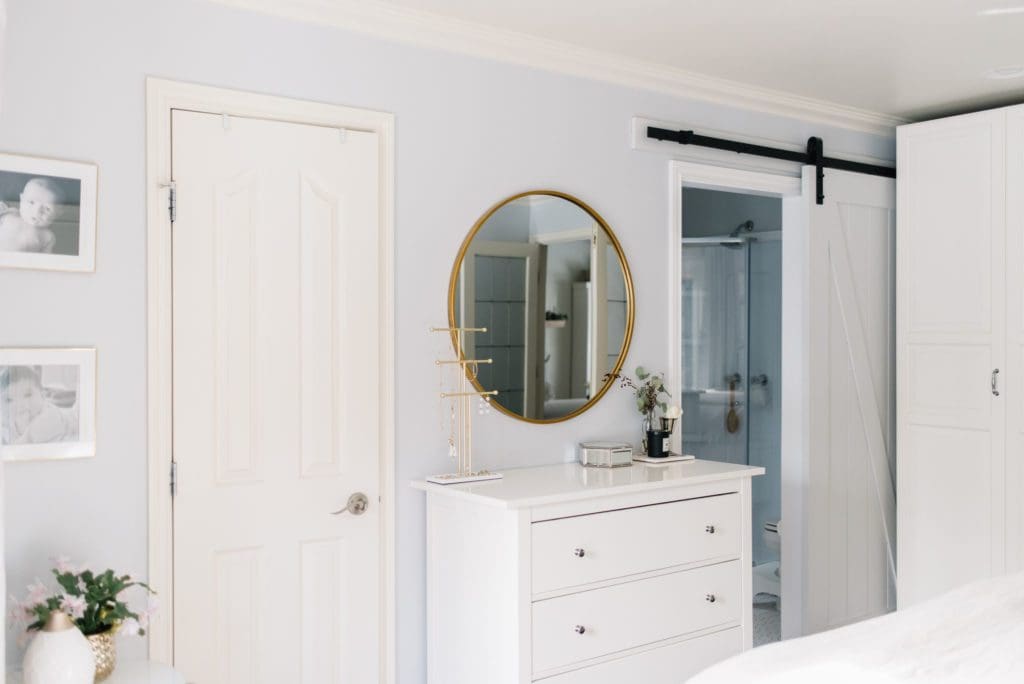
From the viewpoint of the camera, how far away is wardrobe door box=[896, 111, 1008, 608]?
13.6ft

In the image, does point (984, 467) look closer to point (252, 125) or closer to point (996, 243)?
point (996, 243)

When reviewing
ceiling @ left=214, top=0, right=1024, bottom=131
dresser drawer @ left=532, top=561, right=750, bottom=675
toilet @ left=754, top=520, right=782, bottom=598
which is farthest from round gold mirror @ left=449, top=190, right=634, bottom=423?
toilet @ left=754, top=520, right=782, bottom=598

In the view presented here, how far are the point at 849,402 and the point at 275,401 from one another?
110 inches

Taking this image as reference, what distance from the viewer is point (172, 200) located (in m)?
2.72

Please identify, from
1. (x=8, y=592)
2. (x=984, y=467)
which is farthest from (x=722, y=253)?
(x=8, y=592)

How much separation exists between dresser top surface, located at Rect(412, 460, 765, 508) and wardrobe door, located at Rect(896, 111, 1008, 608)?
1310mm

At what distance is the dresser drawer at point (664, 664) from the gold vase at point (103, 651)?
1.19 meters

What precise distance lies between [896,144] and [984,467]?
1565mm

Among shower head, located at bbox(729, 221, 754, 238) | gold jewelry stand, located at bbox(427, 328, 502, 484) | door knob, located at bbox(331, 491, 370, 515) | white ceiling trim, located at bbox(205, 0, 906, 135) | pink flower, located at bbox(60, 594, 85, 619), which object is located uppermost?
white ceiling trim, located at bbox(205, 0, 906, 135)

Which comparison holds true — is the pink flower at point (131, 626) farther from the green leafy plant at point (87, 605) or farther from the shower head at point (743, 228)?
the shower head at point (743, 228)

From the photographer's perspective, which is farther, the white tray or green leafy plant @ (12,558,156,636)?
the white tray

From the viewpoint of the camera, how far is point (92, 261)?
2590 millimetres

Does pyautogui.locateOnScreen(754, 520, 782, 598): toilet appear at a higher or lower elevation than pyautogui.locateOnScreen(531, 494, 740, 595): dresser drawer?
lower

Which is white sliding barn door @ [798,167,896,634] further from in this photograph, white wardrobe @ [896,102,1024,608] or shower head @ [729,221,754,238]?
shower head @ [729,221,754,238]
